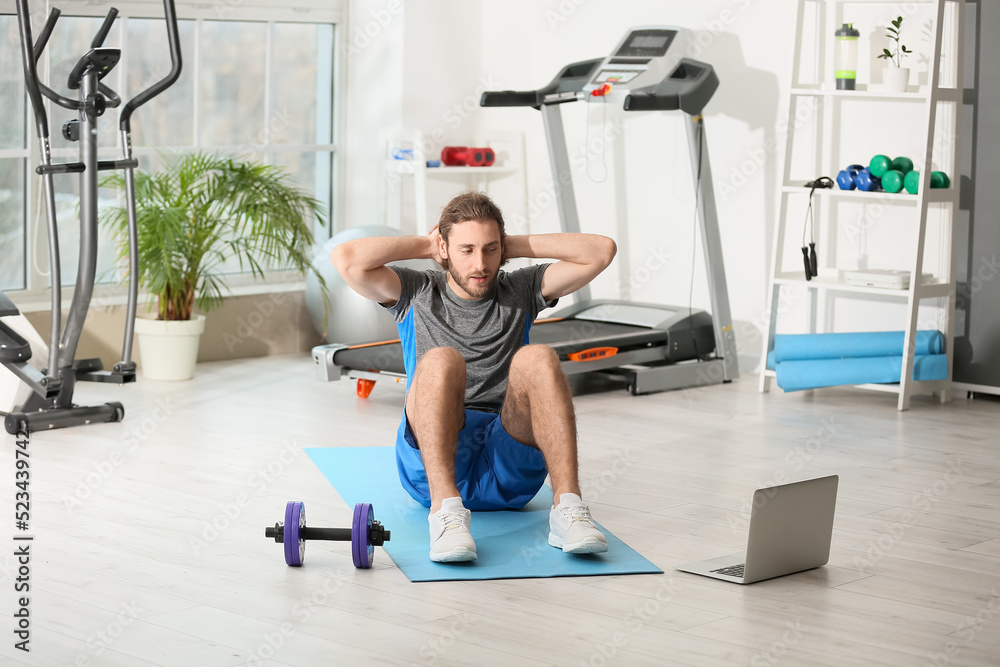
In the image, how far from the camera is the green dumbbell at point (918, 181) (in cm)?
489

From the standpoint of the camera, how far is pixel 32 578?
267cm

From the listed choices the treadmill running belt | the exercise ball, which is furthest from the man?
the exercise ball

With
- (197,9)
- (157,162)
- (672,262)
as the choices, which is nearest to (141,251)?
(157,162)

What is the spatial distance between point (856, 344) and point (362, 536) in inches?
116

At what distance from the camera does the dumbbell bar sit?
2734 millimetres

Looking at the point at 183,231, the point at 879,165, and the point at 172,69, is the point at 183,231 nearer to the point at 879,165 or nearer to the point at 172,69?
the point at 172,69

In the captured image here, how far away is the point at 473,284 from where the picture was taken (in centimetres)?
299

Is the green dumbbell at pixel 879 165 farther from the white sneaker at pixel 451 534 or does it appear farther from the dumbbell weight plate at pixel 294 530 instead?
the dumbbell weight plate at pixel 294 530

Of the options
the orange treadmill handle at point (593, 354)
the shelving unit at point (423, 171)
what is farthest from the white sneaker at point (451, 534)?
the shelving unit at point (423, 171)

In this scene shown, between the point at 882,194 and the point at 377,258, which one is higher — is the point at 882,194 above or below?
above

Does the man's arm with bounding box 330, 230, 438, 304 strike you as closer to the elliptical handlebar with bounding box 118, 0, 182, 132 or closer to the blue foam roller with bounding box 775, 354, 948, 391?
the elliptical handlebar with bounding box 118, 0, 182, 132

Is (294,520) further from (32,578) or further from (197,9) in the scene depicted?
(197,9)

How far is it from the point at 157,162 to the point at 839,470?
3.46 meters

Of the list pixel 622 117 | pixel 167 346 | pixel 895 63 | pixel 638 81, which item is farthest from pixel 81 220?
pixel 895 63
